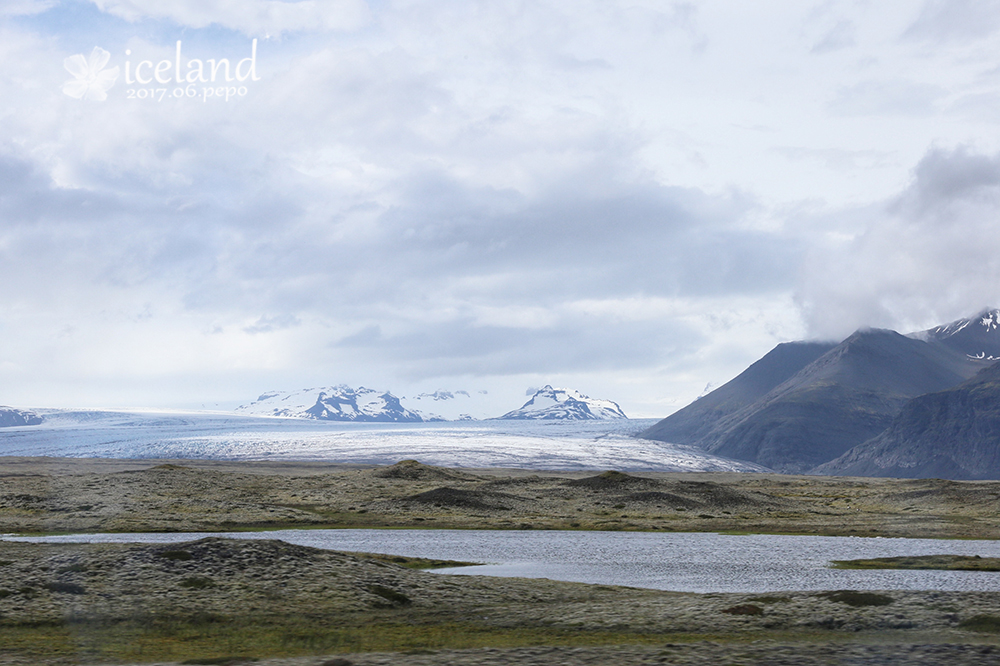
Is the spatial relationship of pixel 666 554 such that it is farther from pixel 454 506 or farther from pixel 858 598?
pixel 454 506

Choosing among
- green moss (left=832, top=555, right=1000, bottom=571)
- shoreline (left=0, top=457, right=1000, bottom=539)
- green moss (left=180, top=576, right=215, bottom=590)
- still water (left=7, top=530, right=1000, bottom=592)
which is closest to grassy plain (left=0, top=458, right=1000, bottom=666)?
green moss (left=180, top=576, right=215, bottom=590)

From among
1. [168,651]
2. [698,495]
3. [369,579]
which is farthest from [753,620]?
[698,495]

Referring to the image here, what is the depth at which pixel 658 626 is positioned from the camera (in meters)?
31.0

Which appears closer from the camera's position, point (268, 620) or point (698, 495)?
point (268, 620)

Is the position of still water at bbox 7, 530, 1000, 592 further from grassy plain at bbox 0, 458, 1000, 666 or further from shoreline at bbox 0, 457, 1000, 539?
shoreline at bbox 0, 457, 1000, 539

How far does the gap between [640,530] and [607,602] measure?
59206 mm

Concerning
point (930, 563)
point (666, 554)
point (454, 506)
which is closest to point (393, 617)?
point (666, 554)

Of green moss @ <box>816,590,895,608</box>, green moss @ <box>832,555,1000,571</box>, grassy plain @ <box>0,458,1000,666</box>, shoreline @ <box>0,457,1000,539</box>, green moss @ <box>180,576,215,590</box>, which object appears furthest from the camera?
shoreline @ <box>0,457,1000,539</box>

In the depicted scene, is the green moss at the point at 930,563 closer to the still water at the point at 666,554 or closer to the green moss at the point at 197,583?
the still water at the point at 666,554

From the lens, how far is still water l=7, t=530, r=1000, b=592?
51281mm

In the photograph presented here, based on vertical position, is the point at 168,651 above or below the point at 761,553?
above

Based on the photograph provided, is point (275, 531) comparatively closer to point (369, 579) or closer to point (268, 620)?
point (369, 579)

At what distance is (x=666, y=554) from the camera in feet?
222

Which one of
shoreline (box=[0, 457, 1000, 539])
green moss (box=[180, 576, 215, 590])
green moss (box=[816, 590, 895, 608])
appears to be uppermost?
green moss (box=[180, 576, 215, 590])
